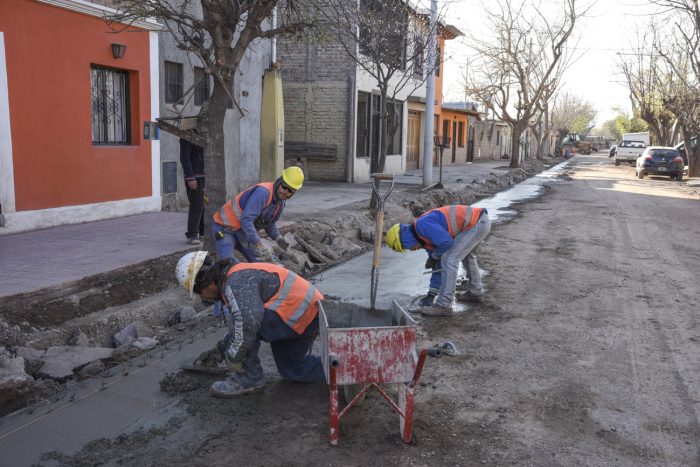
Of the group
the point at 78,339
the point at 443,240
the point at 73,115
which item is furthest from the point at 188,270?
the point at 73,115

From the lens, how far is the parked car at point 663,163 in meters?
29.3

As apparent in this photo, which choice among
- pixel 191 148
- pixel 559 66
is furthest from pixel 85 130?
pixel 559 66

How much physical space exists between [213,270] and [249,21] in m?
4.65

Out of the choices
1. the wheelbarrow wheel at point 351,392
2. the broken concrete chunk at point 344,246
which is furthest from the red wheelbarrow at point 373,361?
the broken concrete chunk at point 344,246

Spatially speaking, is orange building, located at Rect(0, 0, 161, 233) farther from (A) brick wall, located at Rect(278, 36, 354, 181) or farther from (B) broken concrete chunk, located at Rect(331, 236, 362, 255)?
(A) brick wall, located at Rect(278, 36, 354, 181)

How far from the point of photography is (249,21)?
26.1ft

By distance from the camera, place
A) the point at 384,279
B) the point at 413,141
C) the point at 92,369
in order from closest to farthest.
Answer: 1. the point at 92,369
2. the point at 384,279
3. the point at 413,141

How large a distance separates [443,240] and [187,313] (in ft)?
8.65

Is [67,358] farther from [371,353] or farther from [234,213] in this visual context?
[371,353]

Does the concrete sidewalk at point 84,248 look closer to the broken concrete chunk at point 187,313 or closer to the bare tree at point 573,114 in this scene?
the broken concrete chunk at point 187,313

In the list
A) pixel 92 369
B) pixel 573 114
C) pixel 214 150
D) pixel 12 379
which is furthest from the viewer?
pixel 573 114

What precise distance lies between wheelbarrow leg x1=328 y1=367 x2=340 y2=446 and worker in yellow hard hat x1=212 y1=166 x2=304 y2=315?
107 inches

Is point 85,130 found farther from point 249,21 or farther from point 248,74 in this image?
point 248,74

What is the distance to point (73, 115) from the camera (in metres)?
10.0
